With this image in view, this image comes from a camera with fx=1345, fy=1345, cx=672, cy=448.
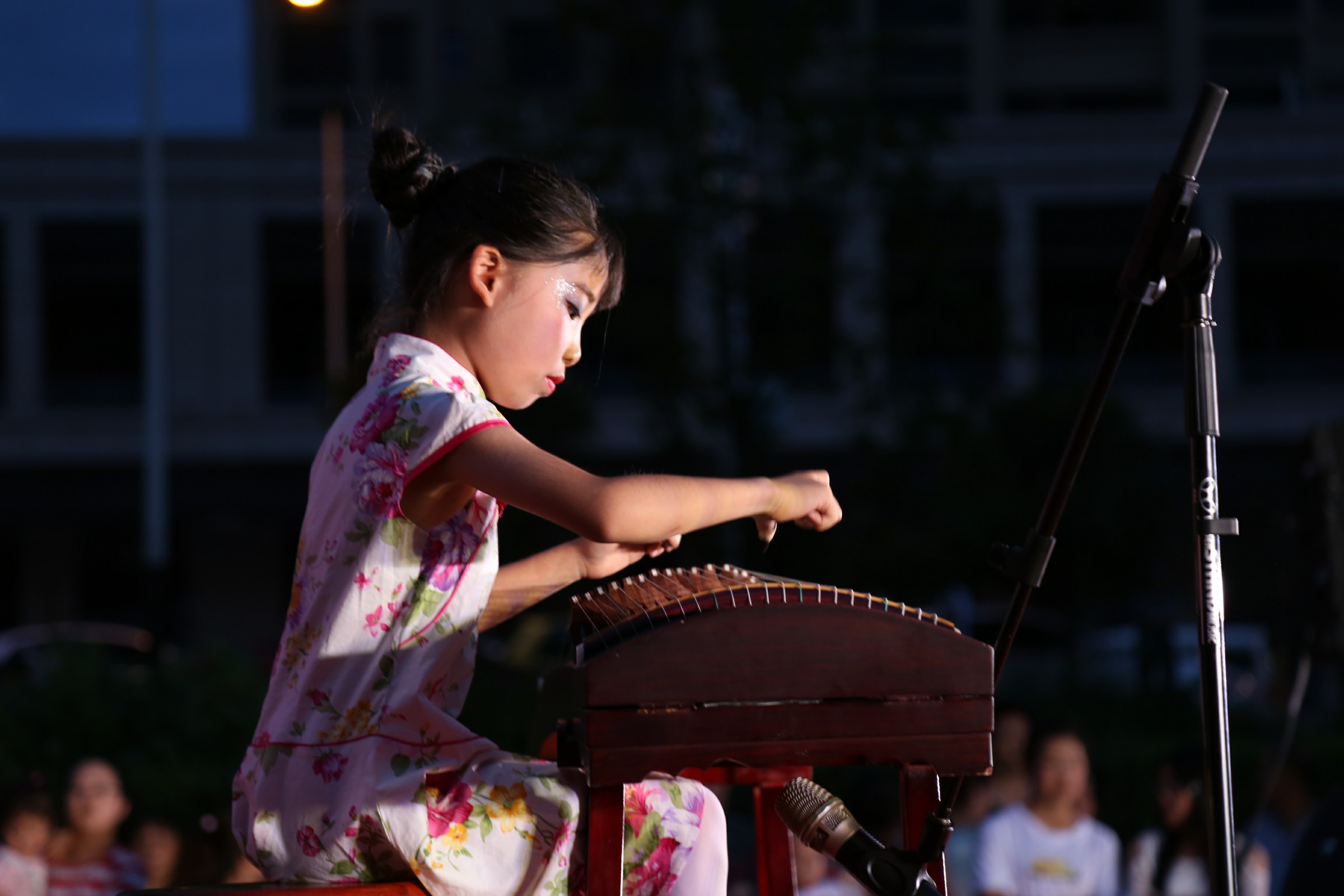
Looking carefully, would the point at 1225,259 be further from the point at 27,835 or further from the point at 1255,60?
the point at 27,835

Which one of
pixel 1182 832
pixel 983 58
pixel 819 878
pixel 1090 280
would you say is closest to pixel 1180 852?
pixel 1182 832

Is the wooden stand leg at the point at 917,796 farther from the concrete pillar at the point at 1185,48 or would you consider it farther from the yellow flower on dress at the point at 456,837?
the concrete pillar at the point at 1185,48

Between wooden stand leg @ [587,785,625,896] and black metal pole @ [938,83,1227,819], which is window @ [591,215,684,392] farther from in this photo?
wooden stand leg @ [587,785,625,896]

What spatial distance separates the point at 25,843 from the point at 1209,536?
3.93 metres

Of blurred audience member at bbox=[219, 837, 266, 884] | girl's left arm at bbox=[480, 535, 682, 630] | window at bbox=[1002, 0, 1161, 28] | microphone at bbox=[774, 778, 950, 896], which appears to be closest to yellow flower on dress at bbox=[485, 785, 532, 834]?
microphone at bbox=[774, 778, 950, 896]

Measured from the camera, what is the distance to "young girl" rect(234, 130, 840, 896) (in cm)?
157

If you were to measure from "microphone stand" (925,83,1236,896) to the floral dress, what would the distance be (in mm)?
581

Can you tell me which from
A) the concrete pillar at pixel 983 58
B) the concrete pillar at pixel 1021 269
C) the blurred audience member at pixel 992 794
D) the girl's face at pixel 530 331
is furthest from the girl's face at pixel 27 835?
the concrete pillar at pixel 983 58

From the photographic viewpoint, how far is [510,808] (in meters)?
1.59

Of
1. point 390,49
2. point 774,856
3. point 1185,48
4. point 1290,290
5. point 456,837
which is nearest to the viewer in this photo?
point 456,837

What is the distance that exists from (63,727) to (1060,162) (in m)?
15.4

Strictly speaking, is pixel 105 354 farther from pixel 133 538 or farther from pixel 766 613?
Answer: pixel 766 613

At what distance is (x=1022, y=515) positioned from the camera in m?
10.7

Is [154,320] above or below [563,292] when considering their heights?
above
